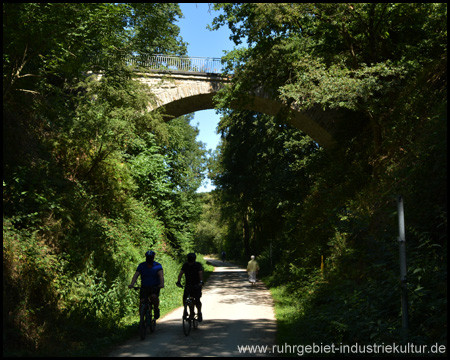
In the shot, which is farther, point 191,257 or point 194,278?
point 191,257

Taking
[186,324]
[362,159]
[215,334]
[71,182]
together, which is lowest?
[215,334]

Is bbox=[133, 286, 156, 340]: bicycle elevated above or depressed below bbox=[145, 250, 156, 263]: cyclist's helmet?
below

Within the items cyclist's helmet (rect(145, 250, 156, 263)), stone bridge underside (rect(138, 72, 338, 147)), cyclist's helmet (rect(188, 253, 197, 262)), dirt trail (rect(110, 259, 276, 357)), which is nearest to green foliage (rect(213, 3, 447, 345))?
dirt trail (rect(110, 259, 276, 357))

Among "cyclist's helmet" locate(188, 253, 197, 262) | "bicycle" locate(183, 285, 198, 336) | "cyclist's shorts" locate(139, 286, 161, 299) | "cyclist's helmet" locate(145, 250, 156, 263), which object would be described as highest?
"cyclist's helmet" locate(145, 250, 156, 263)

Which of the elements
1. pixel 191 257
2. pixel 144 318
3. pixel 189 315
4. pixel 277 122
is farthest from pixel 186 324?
pixel 277 122

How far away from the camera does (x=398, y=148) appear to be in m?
10.3

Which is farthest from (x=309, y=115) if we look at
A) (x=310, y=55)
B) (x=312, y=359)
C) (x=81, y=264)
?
(x=312, y=359)

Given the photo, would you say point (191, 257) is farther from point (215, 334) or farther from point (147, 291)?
point (215, 334)

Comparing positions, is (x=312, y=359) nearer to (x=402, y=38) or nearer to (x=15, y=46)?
(x=15, y=46)

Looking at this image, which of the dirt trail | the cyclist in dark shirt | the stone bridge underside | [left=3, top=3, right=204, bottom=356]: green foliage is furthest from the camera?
the stone bridge underside

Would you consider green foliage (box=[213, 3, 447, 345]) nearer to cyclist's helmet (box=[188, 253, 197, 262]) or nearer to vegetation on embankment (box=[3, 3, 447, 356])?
vegetation on embankment (box=[3, 3, 447, 356])

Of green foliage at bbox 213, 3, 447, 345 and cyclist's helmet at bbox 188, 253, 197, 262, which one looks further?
Result: cyclist's helmet at bbox 188, 253, 197, 262

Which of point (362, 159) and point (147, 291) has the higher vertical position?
point (362, 159)

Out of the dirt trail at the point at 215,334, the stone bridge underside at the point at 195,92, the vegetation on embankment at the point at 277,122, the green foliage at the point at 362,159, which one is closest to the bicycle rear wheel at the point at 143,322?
the dirt trail at the point at 215,334
